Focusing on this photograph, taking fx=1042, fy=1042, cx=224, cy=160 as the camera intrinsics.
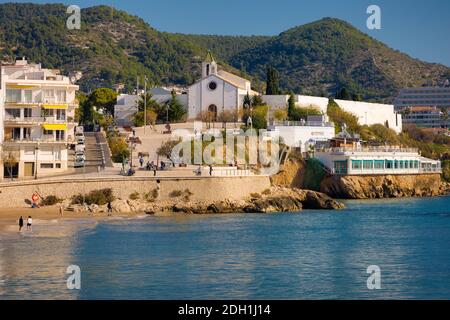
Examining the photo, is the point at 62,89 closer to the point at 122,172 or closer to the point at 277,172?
the point at 122,172

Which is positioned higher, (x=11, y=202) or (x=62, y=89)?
(x=62, y=89)

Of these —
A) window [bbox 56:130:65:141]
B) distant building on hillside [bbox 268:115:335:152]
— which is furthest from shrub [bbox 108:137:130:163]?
distant building on hillside [bbox 268:115:335:152]

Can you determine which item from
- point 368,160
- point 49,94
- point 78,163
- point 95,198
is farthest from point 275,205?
point 368,160

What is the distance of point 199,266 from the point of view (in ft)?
139

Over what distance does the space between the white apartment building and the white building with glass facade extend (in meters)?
27.6

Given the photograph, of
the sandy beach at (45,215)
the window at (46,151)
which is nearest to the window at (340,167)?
the window at (46,151)

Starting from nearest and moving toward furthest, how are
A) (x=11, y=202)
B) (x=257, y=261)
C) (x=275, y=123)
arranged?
(x=257, y=261) < (x=11, y=202) < (x=275, y=123)

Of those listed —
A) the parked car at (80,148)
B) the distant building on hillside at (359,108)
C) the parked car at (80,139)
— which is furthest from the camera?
the distant building on hillside at (359,108)

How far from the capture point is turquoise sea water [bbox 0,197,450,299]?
120ft

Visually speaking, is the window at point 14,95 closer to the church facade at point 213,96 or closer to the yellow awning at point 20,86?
the yellow awning at point 20,86

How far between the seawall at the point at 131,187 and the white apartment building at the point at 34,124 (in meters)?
6.72

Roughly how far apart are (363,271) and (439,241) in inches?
555

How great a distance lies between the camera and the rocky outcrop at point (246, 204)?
6550 cm
